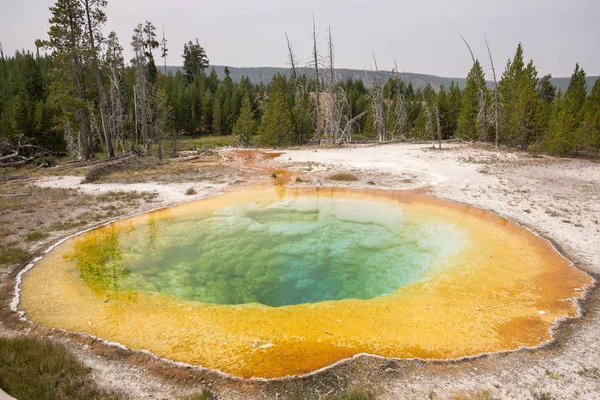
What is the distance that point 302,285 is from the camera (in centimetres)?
885

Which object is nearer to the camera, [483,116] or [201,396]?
[201,396]

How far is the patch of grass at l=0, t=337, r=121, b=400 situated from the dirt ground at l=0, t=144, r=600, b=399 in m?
0.24

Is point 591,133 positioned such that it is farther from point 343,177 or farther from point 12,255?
point 12,255

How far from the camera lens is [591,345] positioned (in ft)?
18.2

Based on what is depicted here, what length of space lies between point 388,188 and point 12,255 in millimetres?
14611

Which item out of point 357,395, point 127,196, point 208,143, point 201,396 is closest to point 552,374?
point 357,395

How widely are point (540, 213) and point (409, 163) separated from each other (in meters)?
12.0

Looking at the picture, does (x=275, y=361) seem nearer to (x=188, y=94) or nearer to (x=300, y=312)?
(x=300, y=312)

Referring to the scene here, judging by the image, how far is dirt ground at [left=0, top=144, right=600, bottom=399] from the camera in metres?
4.71

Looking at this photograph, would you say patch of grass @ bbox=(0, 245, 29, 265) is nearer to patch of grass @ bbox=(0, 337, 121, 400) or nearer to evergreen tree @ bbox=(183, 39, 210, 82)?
patch of grass @ bbox=(0, 337, 121, 400)

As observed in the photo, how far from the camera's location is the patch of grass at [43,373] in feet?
14.1

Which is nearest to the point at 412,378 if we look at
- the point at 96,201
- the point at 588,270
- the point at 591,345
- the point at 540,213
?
the point at 591,345

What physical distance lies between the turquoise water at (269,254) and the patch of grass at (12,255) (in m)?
1.20

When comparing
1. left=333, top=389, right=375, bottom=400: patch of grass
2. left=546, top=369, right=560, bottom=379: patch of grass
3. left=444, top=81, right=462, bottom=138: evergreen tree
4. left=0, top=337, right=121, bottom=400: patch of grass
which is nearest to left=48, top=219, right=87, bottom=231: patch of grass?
left=0, top=337, right=121, bottom=400: patch of grass
